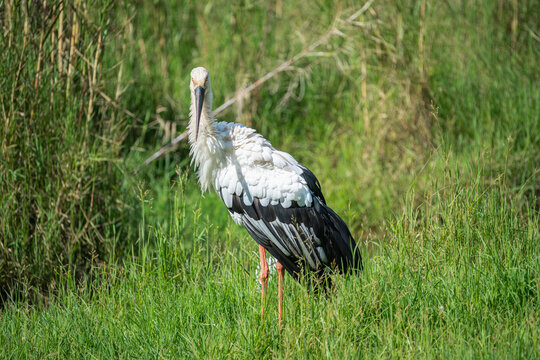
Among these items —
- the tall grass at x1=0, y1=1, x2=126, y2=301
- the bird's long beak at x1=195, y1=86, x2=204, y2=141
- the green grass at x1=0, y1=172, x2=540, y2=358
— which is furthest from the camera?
the tall grass at x1=0, y1=1, x2=126, y2=301

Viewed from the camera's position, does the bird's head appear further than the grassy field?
Yes

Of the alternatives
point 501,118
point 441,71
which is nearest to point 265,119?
point 441,71

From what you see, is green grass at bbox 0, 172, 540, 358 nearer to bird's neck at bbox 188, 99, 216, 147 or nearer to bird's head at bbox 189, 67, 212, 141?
bird's neck at bbox 188, 99, 216, 147

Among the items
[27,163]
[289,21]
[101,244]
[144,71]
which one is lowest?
[101,244]

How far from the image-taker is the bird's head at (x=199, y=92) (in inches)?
160

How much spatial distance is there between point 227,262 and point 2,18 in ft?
8.04

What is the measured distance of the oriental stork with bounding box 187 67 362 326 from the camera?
4.08 metres

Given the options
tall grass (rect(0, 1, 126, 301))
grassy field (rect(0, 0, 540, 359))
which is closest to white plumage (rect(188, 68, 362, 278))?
grassy field (rect(0, 0, 540, 359))

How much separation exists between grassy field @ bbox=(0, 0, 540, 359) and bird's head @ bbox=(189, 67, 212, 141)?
51 cm

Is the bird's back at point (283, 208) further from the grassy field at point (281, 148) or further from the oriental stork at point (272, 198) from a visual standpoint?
the grassy field at point (281, 148)

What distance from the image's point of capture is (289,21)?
7816 millimetres

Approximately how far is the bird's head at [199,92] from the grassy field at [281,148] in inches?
20.0

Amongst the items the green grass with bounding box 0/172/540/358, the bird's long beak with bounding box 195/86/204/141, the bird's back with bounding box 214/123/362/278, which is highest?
the bird's long beak with bounding box 195/86/204/141

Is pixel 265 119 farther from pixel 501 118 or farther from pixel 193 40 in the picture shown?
pixel 501 118
